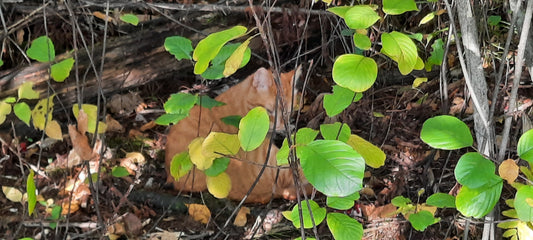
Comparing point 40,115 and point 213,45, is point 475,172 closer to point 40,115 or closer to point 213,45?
point 213,45

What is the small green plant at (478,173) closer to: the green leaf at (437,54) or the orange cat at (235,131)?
the green leaf at (437,54)

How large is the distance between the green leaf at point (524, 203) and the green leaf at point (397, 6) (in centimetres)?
41

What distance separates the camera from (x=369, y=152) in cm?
111

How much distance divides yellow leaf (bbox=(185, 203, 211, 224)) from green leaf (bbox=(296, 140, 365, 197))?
100cm

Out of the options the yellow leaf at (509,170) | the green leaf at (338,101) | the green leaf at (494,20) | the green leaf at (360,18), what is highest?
the green leaf at (360,18)

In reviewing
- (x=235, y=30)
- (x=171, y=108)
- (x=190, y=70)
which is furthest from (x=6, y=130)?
(x=235, y=30)

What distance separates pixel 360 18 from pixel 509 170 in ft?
1.33

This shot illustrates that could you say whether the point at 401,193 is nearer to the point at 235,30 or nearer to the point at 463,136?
the point at 463,136

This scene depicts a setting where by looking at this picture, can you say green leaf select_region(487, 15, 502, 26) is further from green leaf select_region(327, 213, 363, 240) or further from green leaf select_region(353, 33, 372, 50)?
green leaf select_region(327, 213, 363, 240)

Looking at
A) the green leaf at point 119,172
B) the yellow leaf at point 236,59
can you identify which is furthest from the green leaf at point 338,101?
the green leaf at point 119,172

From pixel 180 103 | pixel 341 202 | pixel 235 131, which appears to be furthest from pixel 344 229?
pixel 235 131

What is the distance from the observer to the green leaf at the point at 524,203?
0.88 meters

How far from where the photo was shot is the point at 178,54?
1.45 m

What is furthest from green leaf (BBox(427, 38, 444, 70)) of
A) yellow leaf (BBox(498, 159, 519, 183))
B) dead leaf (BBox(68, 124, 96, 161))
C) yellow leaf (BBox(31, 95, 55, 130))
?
yellow leaf (BBox(31, 95, 55, 130))
